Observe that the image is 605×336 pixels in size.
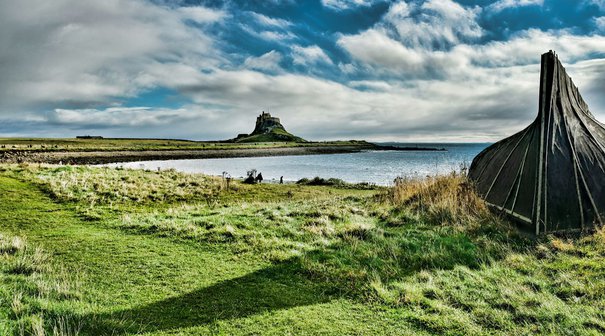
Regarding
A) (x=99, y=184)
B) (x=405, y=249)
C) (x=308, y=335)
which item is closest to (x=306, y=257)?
(x=405, y=249)

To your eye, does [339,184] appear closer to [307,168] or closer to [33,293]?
[33,293]

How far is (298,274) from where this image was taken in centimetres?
862

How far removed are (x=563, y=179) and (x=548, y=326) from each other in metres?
8.44

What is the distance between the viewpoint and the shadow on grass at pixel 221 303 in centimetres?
587

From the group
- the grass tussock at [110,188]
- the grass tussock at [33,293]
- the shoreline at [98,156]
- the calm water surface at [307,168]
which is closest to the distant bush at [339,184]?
the calm water surface at [307,168]

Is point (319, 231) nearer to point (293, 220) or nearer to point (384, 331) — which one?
point (293, 220)

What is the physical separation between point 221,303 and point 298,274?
2.27 metres

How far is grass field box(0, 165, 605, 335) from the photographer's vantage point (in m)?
6.08

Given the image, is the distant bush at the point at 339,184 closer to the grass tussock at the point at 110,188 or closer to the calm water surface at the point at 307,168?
the calm water surface at the point at 307,168

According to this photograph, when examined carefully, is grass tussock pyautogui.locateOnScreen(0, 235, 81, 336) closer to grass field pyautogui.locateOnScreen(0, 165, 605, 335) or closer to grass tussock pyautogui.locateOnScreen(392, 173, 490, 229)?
grass field pyautogui.locateOnScreen(0, 165, 605, 335)

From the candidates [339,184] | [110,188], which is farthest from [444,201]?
[339,184]

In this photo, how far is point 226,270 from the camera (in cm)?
873

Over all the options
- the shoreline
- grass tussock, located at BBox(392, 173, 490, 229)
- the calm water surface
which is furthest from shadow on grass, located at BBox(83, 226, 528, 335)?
the shoreline

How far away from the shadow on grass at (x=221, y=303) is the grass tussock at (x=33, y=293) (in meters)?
0.48
